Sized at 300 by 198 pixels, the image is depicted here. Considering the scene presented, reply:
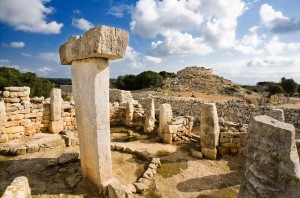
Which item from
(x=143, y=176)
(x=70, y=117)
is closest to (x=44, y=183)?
(x=143, y=176)

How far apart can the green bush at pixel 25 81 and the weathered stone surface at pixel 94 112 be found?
66.6 feet

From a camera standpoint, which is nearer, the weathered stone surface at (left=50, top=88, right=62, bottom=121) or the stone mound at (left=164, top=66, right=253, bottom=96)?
the weathered stone surface at (left=50, top=88, right=62, bottom=121)

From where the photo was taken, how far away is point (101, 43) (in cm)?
387

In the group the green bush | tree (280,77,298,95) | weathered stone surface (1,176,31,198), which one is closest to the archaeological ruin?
weathered stone surface (1,176,31,198)

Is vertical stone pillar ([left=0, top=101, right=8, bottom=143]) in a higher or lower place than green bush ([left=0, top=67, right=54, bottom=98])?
lower

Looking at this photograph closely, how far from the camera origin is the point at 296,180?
7.45ft

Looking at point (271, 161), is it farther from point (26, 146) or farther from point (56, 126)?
point (56, 126)

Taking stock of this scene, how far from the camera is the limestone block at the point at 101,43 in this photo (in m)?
3.87

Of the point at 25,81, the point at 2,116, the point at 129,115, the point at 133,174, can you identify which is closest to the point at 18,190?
the point at 133,174

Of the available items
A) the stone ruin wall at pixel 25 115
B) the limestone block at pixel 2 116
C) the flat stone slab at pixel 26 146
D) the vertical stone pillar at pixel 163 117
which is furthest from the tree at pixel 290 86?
the limestone block at pixel 2 116

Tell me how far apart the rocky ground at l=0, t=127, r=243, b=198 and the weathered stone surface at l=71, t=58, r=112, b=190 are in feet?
1.94

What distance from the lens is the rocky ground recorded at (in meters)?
5.02

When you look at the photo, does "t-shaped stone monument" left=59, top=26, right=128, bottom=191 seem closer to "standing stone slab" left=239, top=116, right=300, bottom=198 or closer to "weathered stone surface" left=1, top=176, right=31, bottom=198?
"weathered stone surface" left=1, top=176, right=31, bottom=198

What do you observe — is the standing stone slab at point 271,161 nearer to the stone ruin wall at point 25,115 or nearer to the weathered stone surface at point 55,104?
the weathered stone surface at point 55,104
